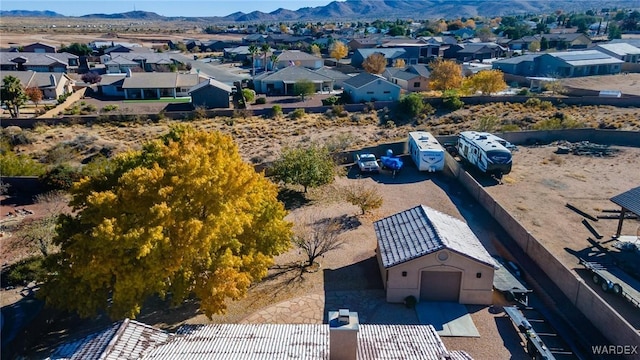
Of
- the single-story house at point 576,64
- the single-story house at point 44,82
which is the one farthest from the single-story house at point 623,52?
the single-story house at point 44,82

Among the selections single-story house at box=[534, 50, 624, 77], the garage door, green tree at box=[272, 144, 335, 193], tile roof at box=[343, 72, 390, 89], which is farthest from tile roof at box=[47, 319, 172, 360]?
single-story house at box=[534, 50, 624, 77]

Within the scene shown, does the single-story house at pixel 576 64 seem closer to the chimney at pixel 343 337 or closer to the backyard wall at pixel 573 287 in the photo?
the backyard wall at pixel 573 287

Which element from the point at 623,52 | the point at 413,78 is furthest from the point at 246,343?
the point at 623,52

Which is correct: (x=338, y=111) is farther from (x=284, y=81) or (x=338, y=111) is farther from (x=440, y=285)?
(x=440, y=285)

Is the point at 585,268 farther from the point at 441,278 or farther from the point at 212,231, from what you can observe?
the point at 212,231

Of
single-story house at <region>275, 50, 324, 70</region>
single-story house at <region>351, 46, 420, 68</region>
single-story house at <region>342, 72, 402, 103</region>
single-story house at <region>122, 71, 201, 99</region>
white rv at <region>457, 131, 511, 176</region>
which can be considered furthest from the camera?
single-story house at <region>351, 46, 420, 68</region>

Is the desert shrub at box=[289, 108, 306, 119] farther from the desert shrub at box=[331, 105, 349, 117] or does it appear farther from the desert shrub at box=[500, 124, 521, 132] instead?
the desert shrub at box=[500, 124, 521, 132]

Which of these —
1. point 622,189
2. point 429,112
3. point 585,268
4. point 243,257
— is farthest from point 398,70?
point 243,257
